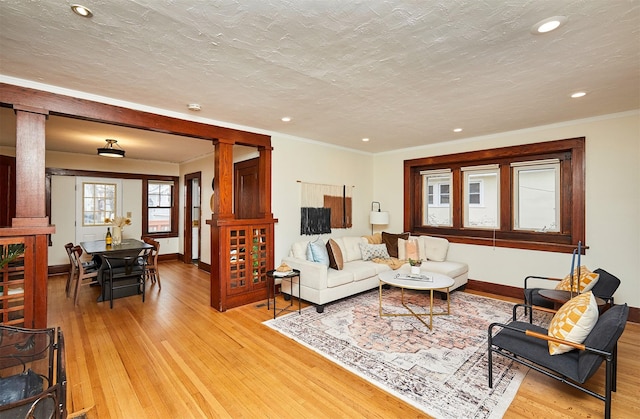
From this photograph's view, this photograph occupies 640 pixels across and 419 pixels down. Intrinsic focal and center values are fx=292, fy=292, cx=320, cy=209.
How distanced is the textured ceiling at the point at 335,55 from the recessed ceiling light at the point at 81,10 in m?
0.04

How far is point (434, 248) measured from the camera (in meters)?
5.24

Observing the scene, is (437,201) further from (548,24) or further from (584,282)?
(548,24)

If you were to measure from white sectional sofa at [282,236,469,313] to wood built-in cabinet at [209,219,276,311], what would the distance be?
38 cm

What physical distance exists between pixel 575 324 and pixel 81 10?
3.77 metres

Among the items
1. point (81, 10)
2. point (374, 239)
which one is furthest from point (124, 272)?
point (374, 239)

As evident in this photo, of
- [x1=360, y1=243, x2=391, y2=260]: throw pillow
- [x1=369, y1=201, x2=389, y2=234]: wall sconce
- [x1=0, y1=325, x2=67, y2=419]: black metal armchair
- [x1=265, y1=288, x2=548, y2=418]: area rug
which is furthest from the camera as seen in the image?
[x1=369, y1=201, x2=389, y2=234]: wall sconce

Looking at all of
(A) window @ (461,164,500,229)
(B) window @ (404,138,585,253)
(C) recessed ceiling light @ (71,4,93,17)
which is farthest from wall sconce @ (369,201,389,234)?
(C) recessed ceiling light @ (71,4,93,17)

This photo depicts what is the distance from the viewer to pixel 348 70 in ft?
8.25

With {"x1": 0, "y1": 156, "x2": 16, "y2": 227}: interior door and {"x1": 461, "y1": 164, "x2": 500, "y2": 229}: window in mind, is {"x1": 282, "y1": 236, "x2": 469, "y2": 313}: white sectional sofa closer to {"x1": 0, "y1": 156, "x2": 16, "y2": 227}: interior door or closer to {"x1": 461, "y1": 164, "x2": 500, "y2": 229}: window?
{"x1": 461, "y1": 164, "x2": 500, "y2": 229}: window

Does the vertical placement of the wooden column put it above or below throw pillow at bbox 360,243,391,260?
above

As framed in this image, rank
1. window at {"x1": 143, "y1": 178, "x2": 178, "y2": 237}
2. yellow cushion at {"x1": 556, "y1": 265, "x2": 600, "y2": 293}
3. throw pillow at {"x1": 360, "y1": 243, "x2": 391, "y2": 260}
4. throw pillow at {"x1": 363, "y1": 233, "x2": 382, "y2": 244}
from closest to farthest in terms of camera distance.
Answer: yellow cushion at {"x1": 556, "y1": 265, "x2": 600, "y2": 293} → throw pillow at {"x1": 360, "y1": 243, "x2": 391, "y2": 260} → throw pillow at {"x1": 363, "y1": 233, "x2": 382, "y2": 244} → window at {"x1": 143, "y1": 178, "x2": 178, "y2": 237}

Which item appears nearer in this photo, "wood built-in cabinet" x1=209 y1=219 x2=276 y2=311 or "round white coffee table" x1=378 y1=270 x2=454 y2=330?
"round white coffee table" x1=378 y1=270 x2=454 y2=330

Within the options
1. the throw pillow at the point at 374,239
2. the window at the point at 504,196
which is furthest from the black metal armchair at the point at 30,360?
the window at the point at 504,196

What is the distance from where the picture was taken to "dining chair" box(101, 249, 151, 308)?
Answer: 14.7ft
